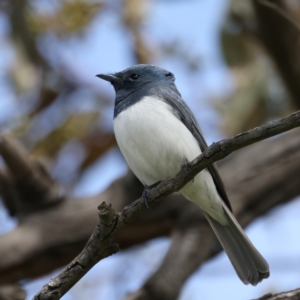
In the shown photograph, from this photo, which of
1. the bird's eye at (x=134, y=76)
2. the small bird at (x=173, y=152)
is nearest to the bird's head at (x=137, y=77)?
the bird's eye at (x=134, y=76)

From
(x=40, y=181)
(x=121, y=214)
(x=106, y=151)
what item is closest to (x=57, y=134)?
(x=106, y=151)

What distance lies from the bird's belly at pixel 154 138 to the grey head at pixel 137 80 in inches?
13.3

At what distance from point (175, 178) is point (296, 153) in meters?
3.02

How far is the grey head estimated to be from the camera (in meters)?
4.27

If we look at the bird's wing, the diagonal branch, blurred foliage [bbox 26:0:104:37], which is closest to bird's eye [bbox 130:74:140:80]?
the bird's wing

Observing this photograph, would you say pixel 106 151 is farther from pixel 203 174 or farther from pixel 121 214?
pixel 121 214

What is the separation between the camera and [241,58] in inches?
266

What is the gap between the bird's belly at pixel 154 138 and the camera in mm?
3797

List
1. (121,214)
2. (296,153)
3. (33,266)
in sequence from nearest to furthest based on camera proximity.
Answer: (121,214) < (33,266) < (296,153)

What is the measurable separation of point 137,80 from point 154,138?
831 millimetres

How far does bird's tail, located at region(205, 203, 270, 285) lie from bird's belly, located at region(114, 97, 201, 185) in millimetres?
519

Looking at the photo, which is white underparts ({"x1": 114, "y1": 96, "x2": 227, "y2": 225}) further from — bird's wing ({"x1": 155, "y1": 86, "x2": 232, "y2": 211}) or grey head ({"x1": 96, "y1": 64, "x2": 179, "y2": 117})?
grey head ({"x1": 96, "y1": 64, "x2": 179, "y2": 117})

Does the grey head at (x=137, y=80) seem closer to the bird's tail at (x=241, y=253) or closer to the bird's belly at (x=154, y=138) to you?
the bird's belly at (x=154, y=138)

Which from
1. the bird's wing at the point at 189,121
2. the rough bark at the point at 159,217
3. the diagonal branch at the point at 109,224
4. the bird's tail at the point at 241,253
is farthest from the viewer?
the rough bark at the point at 159,217
